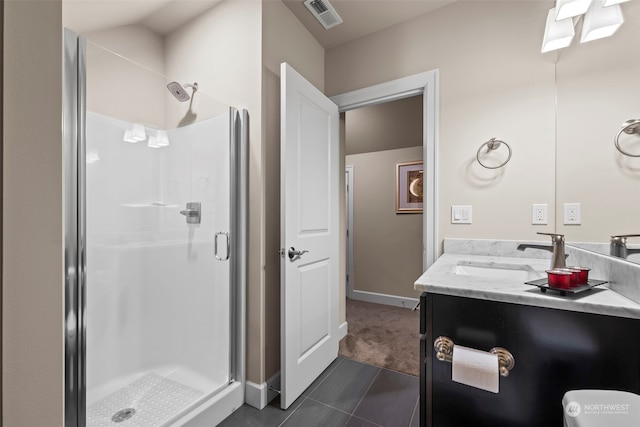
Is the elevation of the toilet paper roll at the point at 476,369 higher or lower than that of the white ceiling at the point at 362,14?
lower

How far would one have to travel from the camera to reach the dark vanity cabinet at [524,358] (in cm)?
78

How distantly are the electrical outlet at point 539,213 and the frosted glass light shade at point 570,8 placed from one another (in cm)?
94

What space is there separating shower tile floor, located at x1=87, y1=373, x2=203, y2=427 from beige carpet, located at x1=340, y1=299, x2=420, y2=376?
124cm

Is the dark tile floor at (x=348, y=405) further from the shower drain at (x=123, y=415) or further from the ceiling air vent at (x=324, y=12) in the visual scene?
the ceiling air vent at (x=324, y=12)

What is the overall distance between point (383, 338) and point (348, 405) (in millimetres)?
1005

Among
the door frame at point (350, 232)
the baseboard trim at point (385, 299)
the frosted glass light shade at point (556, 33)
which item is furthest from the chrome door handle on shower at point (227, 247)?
the baseboard trim at point (385, 299)

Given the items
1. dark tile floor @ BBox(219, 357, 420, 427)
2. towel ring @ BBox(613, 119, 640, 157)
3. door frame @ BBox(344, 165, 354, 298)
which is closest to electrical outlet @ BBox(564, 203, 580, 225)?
towel ring @ BBox(613, 119, 640, 157)

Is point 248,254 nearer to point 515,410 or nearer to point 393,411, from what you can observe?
point 393,411

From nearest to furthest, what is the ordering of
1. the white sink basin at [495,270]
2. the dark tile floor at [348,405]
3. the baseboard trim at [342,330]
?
the white sink basin at [495,270] < the dark tile floor at [348,405] < the baseboard trim at [342,330]

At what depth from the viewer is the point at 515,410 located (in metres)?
0.87

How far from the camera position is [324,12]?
77.5 inches

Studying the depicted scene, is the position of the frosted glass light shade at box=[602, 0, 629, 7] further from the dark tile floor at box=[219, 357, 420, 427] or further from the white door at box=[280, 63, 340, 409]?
the dark tile floor at box=[219, 357, 420, 427]

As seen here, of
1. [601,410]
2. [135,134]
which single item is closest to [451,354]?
[601,410]

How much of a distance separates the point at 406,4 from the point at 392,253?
2.55m
